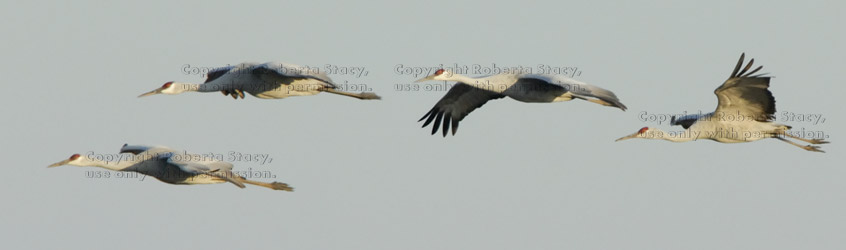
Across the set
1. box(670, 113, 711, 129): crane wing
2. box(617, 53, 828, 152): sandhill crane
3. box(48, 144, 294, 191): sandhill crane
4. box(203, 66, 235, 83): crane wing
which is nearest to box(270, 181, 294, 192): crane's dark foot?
box(48, 144, 294, 191): sandhill crane

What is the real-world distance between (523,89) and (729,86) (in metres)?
2.35

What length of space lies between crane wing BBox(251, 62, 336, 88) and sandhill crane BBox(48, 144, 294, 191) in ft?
3.91

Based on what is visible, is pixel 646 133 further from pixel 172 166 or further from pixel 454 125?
pixel 172 166

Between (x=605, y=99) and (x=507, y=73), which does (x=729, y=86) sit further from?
(x=507, y=73)

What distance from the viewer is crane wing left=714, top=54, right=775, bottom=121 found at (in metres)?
17.3

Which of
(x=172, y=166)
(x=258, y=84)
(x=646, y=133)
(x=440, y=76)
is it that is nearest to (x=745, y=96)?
(x=646, y=133)

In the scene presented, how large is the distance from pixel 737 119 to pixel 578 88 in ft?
6.76

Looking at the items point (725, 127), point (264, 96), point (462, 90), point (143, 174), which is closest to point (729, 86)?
point (725, 127)

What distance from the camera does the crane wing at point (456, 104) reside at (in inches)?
803

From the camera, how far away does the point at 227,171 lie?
18.1 m

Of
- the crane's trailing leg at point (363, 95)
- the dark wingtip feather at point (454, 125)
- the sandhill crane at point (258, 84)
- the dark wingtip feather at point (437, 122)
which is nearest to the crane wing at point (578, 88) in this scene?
the sandhill crane at point (258, 84)

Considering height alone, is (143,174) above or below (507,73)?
below

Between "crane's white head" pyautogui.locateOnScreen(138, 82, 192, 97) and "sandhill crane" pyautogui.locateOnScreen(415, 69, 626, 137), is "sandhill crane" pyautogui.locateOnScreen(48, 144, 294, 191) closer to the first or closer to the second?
"crane's white head" pyautogui.locateOnScreen(138, 82, 192, 97)

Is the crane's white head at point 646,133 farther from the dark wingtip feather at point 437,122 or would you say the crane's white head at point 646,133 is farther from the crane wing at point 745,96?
the dark wingtip feather at point 437,122
